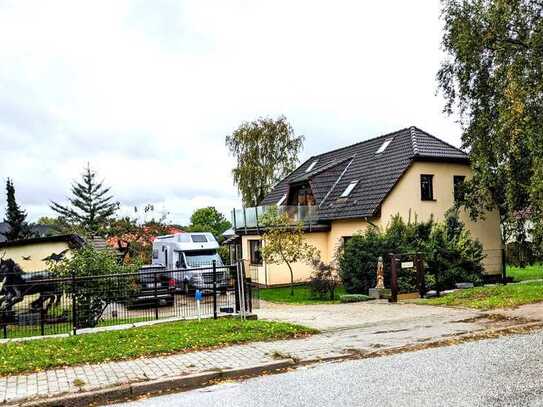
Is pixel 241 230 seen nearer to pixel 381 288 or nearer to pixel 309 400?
pixel 381 288

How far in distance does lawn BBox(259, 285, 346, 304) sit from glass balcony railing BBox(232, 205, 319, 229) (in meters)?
3.45

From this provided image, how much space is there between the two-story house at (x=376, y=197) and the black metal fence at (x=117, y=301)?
1207 centimetres

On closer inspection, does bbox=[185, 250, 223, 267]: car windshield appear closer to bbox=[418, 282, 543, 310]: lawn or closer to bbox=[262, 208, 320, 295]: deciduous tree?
bbox=[262, 208, 320, 295]: deciduous tree

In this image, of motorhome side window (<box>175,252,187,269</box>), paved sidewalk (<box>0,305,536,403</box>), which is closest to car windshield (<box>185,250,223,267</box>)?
motorhome side window (<box>175,252,187,269</box>)

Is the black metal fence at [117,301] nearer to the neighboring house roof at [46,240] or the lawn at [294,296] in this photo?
the neighboring house roof at [46,240]

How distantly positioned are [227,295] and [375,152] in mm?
17319

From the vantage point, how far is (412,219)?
24.6 metres

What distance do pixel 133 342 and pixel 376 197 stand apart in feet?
55.0

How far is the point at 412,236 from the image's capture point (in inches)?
779

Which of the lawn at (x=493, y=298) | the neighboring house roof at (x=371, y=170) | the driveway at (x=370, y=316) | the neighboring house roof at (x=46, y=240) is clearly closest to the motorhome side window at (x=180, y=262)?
the neighboring house roof at (x=46, y=240)

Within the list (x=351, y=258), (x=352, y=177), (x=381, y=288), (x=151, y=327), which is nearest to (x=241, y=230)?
(x=352, y=177)

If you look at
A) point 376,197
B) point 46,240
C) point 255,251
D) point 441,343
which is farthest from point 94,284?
point 255,251

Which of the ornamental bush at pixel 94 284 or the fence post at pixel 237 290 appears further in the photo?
the fence post at pixel 237 290

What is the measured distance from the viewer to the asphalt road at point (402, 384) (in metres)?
5.75
